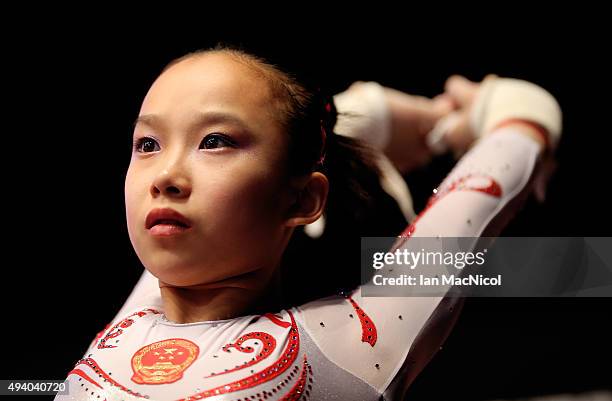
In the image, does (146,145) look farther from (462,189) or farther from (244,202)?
(462,189)

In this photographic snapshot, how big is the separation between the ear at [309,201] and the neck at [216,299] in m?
0.05

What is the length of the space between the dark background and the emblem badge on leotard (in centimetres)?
35

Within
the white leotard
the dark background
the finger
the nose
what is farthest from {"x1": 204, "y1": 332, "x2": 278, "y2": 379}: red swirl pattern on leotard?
the finger

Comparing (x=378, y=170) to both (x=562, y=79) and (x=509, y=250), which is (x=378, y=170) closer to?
(x=509, y=250)

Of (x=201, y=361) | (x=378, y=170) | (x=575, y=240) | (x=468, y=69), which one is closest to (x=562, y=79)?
(x=468, y=69)

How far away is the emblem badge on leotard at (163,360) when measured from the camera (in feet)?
1.68

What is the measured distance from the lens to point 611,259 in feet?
2.45

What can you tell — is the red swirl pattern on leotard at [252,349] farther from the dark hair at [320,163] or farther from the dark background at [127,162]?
the dark background at [127,162]

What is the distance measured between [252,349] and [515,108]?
0.43 meters

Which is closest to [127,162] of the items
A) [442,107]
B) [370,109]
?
[370,109]

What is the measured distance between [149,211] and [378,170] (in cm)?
27

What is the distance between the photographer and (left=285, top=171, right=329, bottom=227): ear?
0.60 m

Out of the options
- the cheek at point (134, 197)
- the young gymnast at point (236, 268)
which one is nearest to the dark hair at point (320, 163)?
the young gymnast at point (236, 268)

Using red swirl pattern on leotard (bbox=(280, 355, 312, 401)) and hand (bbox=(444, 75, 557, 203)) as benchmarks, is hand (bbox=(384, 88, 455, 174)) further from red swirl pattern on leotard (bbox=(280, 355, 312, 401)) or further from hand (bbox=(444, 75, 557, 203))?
red swirl pattern on leotard (bbox=(280, 355, 312, 401))
